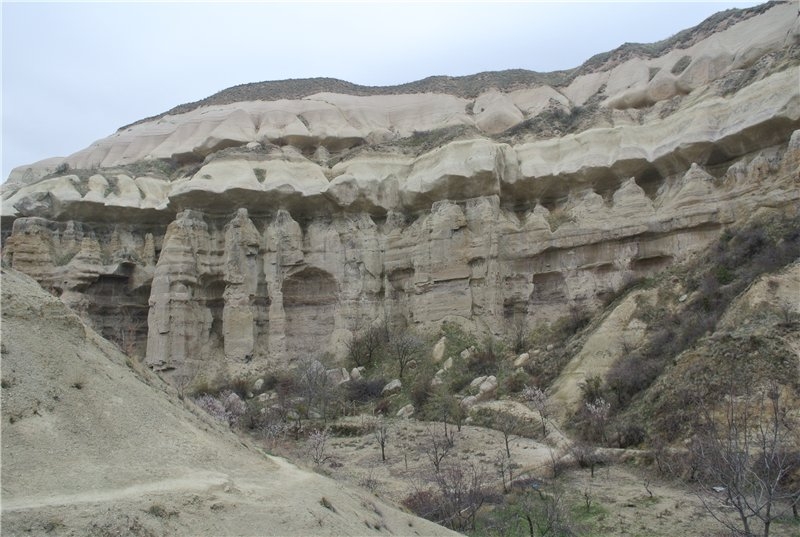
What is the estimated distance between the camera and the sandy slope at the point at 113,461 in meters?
6.38

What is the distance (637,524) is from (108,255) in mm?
32553

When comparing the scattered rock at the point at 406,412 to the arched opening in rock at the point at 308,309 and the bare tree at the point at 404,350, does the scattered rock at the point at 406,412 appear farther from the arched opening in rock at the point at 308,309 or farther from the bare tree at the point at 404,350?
the arched opening in rock at the point at 308,309

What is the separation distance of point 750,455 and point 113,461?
1168 cm

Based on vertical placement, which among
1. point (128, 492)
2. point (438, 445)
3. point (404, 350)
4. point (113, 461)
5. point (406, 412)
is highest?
point (113, 461)

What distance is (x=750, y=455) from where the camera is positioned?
13.4 meters

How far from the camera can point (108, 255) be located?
37.4m

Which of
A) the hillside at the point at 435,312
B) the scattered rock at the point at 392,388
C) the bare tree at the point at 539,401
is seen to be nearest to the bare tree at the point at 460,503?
the hillside at the point at 435,312

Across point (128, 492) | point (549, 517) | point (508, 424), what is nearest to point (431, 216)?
point (508, 424)

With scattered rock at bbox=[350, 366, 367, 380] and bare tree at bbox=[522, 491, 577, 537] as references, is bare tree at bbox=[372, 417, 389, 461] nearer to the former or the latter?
scattered rock at bbox=[350, 366, 367, 380]

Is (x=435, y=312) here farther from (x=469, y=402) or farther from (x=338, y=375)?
(x=469, y=402)

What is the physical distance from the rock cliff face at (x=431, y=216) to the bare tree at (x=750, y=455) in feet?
43.7

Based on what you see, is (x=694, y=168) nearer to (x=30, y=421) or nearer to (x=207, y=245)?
(x=207, y=245)

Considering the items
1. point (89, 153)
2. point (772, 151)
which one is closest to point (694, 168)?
point (772, 151)

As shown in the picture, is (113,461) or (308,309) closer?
(113,461)
